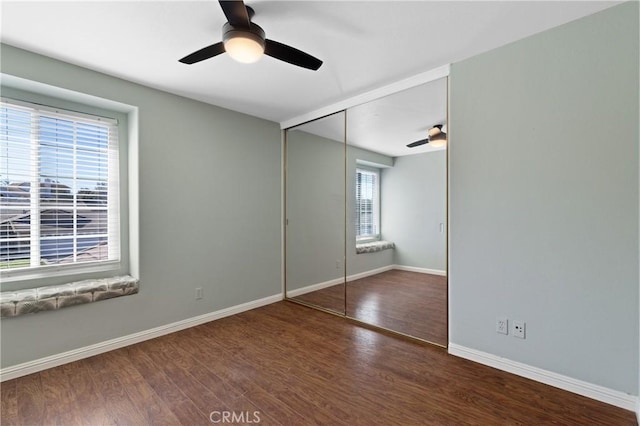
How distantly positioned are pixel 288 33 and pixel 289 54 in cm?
26

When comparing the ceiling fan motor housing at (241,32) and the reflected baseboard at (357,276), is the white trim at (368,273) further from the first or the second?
the ceiling fan motor housing at (241,32)

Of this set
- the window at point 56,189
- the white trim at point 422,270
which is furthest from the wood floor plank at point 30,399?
the white trim at point 422,270

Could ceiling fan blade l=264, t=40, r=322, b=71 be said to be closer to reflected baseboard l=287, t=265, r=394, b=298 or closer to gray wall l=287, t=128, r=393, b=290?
gray wall l=287, t=128, r=393, b=290

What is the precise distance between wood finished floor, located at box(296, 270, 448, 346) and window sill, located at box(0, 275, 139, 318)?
2208 millimetres

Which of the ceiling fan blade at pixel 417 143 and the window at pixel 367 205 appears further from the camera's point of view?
the window at pixel 367 205

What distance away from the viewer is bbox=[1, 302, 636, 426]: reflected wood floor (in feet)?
5.93

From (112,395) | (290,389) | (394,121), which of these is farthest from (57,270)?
(394,121)

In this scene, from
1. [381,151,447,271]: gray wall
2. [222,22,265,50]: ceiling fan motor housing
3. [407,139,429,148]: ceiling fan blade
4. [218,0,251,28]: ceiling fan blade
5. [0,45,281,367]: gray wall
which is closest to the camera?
[218,0,251,28]: ceiling fan blade

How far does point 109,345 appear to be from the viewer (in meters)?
2.71

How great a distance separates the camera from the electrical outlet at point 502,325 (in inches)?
89.9

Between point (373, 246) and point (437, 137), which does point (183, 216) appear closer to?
point (373, 246)

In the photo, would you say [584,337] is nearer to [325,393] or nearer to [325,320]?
[325,393]

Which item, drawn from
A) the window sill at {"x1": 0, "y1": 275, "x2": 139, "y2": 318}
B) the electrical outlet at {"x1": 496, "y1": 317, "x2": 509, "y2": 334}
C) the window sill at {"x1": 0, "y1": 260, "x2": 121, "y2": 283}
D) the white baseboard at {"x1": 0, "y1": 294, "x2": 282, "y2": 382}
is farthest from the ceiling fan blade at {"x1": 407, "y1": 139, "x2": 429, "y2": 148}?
the window sill at {"x1": 0, "y1": 260, "x2": 121, "y2": 283}

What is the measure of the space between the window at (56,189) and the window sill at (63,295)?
0.27m
